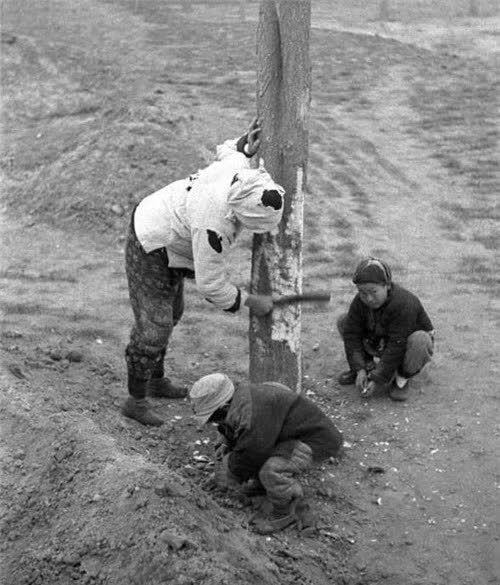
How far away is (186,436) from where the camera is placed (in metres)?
5.78

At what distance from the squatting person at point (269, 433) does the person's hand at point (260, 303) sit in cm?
53

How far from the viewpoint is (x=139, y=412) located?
5.75 metres

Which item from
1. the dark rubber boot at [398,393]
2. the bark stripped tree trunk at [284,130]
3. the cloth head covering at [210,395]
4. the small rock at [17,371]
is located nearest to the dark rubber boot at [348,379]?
the dark rubber boot at [398,393]

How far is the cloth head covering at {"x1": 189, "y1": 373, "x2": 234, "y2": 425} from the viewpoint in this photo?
481 cm

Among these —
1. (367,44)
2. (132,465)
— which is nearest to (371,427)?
(132,465)

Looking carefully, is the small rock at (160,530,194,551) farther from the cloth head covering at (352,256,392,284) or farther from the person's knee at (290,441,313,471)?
the cloth head covering at (352,256,392,284)

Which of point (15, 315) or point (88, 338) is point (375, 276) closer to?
point (88, 338)

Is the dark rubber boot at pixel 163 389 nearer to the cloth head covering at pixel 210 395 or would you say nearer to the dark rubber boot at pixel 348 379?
the dark rubber boot at pixel 348 379

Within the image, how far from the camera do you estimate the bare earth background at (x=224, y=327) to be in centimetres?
461

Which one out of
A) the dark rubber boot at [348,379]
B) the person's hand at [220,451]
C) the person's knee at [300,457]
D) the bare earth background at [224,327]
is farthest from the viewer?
the dark rubber boot at [348,379]

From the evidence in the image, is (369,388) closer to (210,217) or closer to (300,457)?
(300,457)

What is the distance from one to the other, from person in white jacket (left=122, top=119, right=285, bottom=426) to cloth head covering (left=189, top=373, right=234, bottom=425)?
19.1 inches

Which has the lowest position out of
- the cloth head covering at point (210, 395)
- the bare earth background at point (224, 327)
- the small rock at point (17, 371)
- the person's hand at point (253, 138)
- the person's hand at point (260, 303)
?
the bare earth background at point (224, 327)

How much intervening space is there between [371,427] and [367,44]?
13.7 m
